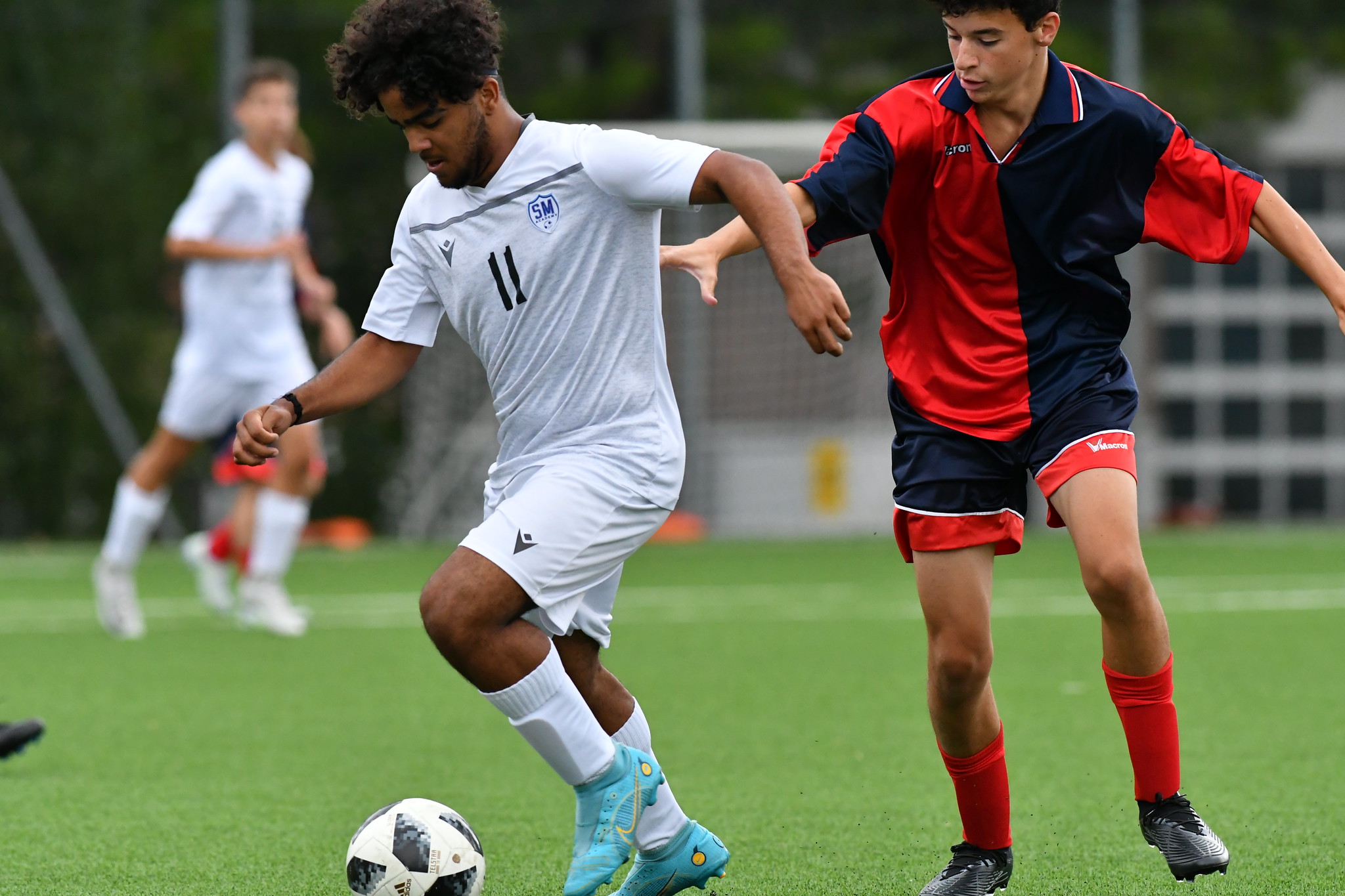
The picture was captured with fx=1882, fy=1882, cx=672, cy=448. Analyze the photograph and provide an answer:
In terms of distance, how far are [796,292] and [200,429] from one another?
595cm

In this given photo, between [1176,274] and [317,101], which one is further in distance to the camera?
[317,101]

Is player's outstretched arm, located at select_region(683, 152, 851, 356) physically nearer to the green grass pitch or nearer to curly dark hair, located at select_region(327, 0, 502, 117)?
curly dark hair, located at select_region(327, 0, 502, 117)

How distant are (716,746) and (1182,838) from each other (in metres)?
2.06

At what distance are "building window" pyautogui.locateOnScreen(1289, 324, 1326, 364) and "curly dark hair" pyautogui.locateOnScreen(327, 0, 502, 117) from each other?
18.2 metres

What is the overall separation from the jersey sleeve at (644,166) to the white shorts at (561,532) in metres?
0.52

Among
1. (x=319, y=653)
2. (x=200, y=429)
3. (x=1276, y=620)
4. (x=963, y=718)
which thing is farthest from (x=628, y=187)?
(x=1276, y=620)

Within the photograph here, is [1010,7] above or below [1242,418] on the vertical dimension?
above

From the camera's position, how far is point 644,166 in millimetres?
3535

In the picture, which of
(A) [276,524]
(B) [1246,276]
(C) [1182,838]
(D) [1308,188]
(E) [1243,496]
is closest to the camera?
(C) [1182,838]

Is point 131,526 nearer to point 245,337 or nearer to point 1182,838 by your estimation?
point 245,337

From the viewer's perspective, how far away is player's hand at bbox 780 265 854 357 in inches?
127

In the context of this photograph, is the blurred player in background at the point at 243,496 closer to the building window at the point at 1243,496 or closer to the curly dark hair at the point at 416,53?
the curly dark hair at the point at 416,53

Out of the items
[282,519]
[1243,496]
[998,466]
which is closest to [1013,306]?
[998,466]

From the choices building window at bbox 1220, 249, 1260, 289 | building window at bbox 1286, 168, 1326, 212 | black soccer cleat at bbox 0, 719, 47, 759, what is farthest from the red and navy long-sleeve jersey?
building window at bbox 1286, 168, 1326, 212
